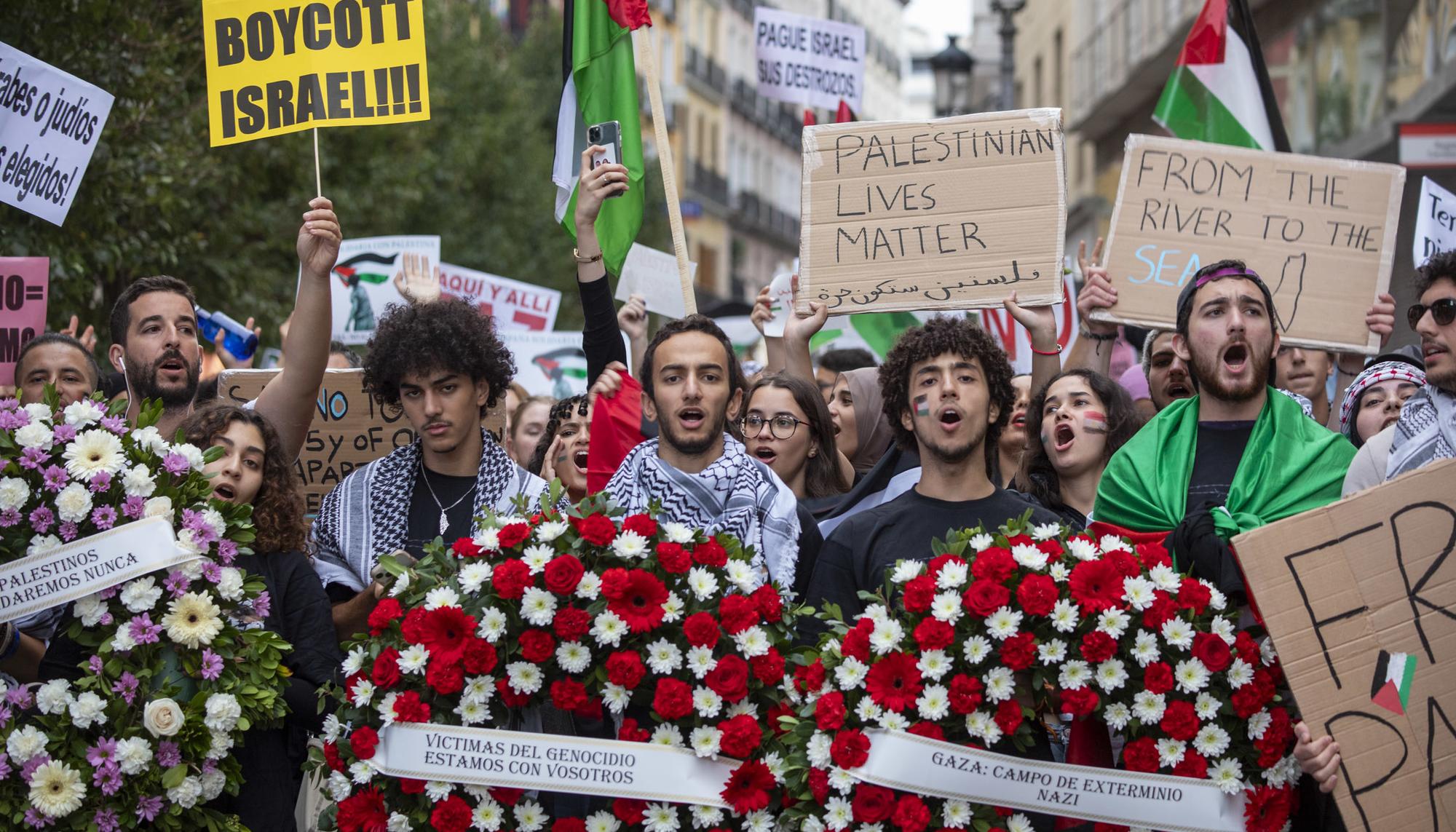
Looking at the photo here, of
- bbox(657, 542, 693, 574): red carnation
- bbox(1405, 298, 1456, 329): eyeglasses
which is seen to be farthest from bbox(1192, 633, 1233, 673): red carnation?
bbox(1405, 298, 1456, 329): eyeglasses

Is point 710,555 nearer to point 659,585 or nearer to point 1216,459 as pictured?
point 659,585

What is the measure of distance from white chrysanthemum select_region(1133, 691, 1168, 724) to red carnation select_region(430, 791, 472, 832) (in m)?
1.63

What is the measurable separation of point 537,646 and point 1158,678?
1.50 metres

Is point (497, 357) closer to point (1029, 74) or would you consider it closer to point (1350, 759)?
point (1350, 759)

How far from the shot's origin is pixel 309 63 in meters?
6.59

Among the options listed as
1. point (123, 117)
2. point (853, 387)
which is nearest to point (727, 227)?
point (123, 117)

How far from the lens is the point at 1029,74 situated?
3894cm

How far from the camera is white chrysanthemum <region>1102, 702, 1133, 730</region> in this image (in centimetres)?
436

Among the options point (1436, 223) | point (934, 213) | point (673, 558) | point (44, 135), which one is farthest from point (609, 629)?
point (1436, 223)

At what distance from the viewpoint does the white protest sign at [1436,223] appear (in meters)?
7.81

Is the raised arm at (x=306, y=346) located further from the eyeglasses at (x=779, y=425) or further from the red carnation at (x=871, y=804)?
the red carnation at (x=871, y=804)

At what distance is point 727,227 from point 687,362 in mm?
57597

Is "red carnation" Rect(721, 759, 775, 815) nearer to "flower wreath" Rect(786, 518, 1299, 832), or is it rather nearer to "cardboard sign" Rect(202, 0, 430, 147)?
"flower wreath" Rect(786, 518, 1299, 832)

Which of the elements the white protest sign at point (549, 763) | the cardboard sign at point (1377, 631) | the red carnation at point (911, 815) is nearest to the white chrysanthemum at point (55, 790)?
the white protest sign at point (549, 763)
